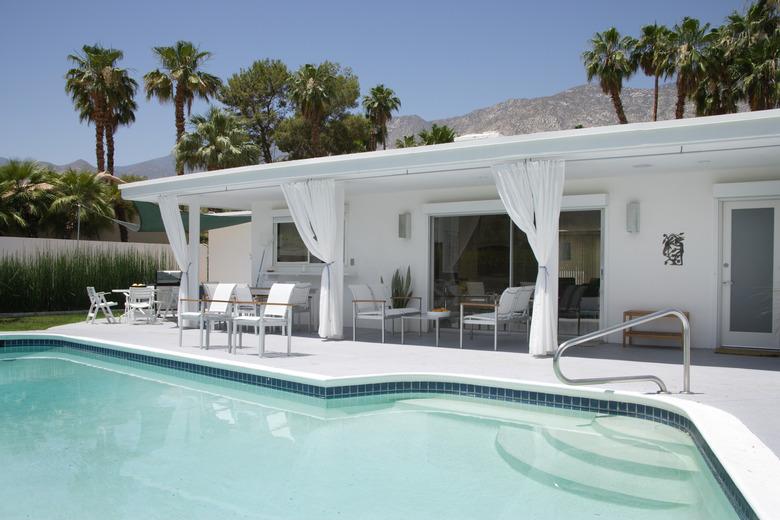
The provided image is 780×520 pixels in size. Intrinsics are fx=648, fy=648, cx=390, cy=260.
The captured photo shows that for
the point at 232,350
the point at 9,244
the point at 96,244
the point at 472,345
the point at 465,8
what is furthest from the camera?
the point at 465,8

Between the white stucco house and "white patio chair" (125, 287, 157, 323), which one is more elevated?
the white stucco house

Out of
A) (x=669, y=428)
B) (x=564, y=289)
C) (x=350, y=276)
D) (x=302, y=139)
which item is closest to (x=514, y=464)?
(x=669, y=428)

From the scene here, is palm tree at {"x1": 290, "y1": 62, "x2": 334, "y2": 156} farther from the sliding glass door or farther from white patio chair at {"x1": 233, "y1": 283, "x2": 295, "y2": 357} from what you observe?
white patio chair at {"x1": 233, "y1": 283, "x2": 295, "y2": 357}

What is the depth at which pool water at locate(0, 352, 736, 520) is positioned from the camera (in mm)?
3947

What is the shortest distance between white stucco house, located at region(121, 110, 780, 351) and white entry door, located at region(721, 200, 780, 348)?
1 cm

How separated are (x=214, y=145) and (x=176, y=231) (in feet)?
45.2

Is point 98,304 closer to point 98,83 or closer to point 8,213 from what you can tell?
point 8,213

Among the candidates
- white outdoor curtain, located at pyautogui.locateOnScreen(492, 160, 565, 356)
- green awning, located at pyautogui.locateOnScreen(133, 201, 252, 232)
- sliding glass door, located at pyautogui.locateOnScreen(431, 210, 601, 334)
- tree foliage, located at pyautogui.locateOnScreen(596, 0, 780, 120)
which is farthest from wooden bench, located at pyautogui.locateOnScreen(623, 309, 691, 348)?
tree foliage, located at pyautogui.locateOnScreen(596, 0, 780, 120)

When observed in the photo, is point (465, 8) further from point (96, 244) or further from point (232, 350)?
point (232, 350)

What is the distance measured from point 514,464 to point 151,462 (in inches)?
106

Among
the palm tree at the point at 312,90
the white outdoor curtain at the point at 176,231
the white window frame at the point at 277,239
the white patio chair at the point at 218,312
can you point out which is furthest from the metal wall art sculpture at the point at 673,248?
the palm tree at the point at 312,90

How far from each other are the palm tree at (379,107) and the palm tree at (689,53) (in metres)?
12.6

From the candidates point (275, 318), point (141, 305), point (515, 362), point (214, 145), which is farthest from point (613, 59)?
point (275, 318)

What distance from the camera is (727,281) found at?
360 inches
